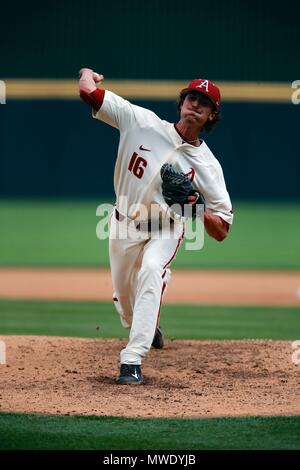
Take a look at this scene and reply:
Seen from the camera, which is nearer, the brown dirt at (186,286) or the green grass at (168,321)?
the green grass at (168,321)

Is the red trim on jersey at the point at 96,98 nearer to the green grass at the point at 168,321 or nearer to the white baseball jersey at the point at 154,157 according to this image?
the white baseball jersey at the point at 154,157

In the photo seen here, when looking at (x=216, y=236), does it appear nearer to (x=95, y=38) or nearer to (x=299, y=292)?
(x=299, y=292)

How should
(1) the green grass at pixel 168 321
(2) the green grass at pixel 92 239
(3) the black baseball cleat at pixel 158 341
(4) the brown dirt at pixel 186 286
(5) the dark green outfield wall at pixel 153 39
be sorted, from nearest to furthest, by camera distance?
(3) the black baseball cleat at pixel 158 341 < (1) the green grass at pixel 168 321 < (4) the brown dirt at pixel 186 286 < (2) the green grass at pixel 92 239 < (5) the dark green outfield wall at pixel 153 39

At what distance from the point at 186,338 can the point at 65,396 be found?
7.69 ft

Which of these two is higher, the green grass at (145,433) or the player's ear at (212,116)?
the player's ear at (212,116)

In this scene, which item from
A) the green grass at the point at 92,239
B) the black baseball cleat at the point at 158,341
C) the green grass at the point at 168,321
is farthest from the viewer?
the green grass at the point at 92,239

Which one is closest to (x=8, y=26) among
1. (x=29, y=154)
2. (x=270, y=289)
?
(x=29, y=154)

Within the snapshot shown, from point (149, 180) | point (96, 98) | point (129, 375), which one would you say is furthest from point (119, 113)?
point (129, 375)

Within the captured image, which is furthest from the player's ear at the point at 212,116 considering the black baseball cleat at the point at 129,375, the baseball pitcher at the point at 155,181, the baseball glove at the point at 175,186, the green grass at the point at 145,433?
the green grass at the point at 145,433

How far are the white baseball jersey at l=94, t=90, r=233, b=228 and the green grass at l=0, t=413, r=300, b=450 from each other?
1.42 m

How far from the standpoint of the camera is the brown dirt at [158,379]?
15.3ft

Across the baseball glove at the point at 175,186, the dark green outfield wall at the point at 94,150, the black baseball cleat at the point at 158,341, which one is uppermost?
the dark green outfield wall at the point at 94,150

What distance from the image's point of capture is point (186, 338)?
709 centimetres

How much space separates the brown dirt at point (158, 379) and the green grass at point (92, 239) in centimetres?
567
